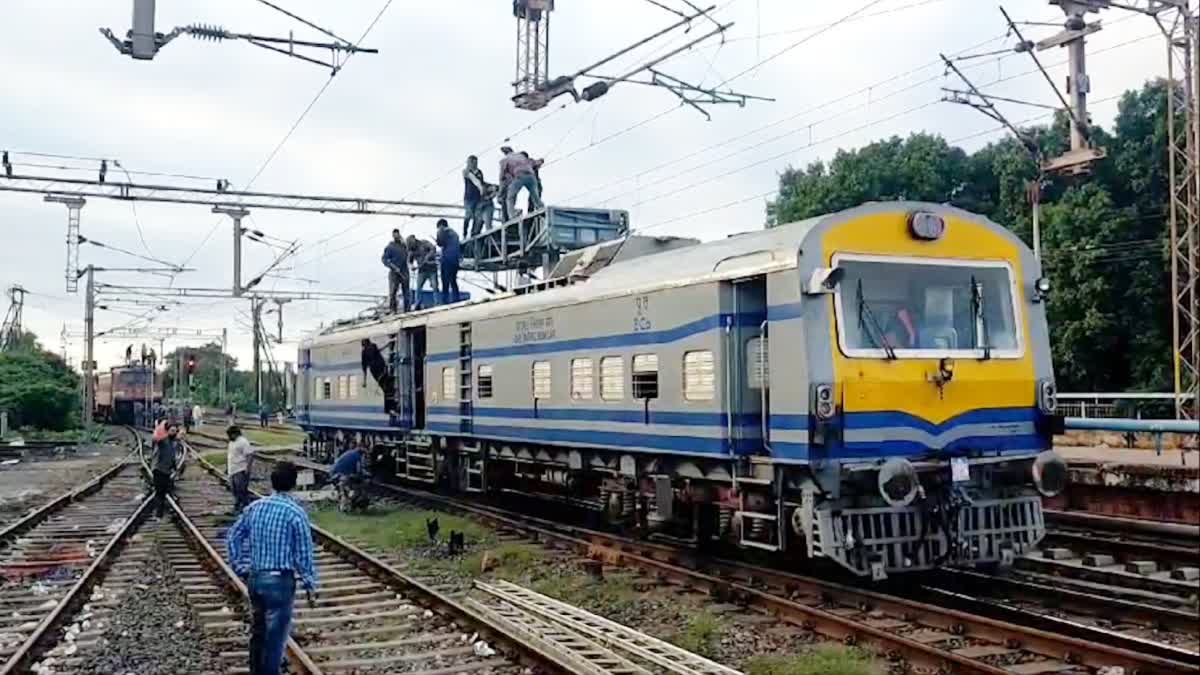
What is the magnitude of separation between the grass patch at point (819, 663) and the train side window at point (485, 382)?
8.96 m

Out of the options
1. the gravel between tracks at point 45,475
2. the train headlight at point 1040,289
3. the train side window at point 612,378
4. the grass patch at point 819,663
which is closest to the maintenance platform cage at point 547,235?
the train side window at point 612,378

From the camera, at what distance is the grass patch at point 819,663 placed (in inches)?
319

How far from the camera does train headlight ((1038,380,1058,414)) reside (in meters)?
11.0

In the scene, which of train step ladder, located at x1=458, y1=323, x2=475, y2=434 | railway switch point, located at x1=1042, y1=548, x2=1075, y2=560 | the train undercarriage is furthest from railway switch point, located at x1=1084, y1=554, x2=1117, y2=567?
train step ladder, located at x1=458, y1=323, x2=475, y2=434

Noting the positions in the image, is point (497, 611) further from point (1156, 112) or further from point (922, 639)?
point (1156, 112)

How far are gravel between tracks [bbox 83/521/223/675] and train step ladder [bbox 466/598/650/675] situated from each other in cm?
228

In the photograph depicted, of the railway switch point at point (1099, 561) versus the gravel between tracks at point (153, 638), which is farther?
the railway switch point at point (1099, 561)

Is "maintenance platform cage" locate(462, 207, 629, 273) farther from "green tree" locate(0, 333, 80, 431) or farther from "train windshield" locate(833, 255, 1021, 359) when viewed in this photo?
"green tree" locate(0, 333, 80, 431)

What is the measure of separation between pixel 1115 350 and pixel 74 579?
28807 mm

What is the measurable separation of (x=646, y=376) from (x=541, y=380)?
2.94 meters

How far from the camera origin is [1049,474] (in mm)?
10383

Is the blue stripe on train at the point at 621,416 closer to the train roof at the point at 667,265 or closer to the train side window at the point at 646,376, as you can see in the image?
the train side window at the point at 646,376

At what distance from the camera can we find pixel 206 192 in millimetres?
30047

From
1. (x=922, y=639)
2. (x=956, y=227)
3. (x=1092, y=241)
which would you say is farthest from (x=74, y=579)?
(x=1092, y=241)
